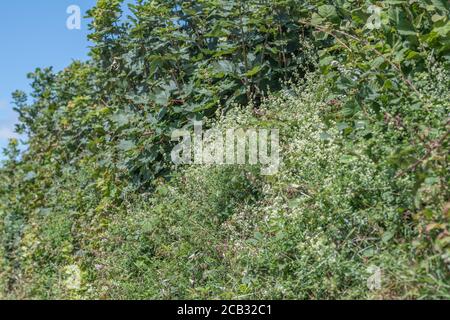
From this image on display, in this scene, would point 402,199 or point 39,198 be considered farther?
point 39,198

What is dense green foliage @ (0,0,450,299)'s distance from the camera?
357 centimetres

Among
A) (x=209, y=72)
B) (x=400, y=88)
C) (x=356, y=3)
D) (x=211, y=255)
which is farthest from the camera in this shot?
(x=209, y=72)

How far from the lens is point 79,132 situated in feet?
28.5

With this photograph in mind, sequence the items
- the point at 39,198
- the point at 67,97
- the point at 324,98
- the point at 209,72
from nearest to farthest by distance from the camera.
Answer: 1. the point at 324,98
2. the point at 209,72
3. the point at 39,198
4. the point at 67,97

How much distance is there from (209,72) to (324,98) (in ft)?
4.40

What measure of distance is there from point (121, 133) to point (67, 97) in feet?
11.4

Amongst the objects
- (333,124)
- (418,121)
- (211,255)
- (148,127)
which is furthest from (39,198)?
(418,121)

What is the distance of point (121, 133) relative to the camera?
6922 mm

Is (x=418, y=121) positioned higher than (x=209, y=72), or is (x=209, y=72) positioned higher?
(x=209, y=72)

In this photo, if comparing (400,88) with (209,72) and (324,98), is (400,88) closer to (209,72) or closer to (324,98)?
(324,98)

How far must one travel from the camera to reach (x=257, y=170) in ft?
16.0

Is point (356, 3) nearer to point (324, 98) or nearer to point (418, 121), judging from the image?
point (324, 98)

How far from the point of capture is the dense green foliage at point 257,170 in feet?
11.7
